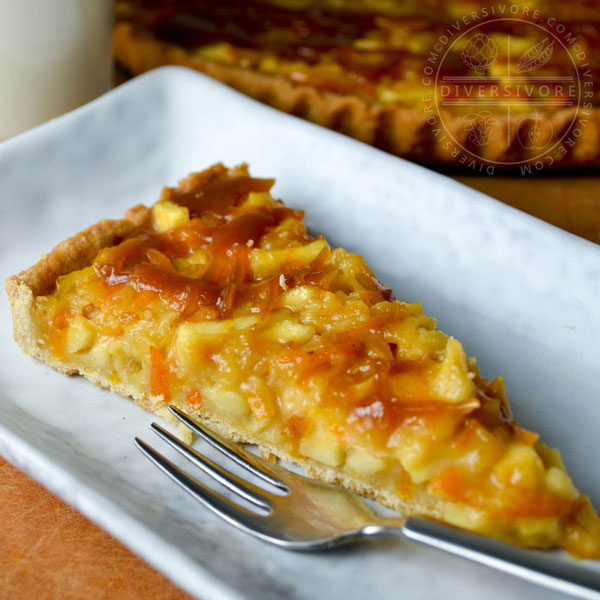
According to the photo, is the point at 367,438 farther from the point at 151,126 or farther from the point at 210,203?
the point at 151,126

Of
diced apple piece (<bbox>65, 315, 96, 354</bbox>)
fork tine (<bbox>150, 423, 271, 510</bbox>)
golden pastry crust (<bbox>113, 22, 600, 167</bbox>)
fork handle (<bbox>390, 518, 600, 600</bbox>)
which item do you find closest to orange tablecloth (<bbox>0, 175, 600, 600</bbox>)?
fork tine (<bbox>150, 423, 271, 510</bbox>)

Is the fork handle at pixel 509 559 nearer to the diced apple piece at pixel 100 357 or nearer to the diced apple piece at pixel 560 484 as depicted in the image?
the diced apple piece at pixel 560 484

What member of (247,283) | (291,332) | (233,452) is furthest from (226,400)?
(247,283)

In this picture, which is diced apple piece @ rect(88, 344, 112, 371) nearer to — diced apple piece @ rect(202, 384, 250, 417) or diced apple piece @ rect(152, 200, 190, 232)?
diced apple piece @ rect(202, 384, 250, 417)

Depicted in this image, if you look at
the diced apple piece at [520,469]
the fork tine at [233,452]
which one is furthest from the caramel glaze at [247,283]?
the fork tine at [233,452]

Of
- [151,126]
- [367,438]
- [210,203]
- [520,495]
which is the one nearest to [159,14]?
[151,126]
